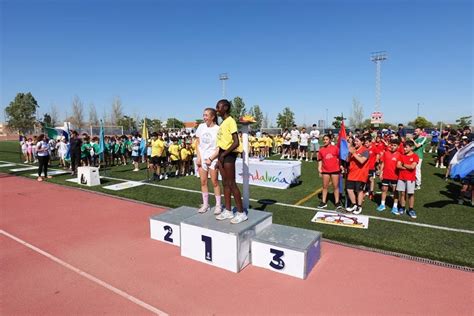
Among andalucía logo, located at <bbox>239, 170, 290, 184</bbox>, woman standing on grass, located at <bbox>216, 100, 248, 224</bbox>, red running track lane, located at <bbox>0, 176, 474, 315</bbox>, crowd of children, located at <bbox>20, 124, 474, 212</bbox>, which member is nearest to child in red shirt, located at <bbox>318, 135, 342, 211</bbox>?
crowd of children, located at <bbox>20, 124, 474, 212</bbox>

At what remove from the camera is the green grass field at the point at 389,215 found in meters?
5.06

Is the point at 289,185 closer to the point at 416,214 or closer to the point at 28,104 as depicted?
the point at 416,214

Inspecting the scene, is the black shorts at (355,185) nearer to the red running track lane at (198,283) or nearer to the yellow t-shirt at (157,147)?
the red running track lane at (198,283)

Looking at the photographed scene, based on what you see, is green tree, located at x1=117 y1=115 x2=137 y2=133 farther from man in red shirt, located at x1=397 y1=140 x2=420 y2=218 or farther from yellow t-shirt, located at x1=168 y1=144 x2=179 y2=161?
man in red shirt, located at x1=397 y1=140 x2=420 y2=218

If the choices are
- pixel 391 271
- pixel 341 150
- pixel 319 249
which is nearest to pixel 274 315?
pixel 319 249

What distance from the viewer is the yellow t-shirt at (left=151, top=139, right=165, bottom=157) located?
465 inches

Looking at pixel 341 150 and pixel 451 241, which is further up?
pixel 341 150

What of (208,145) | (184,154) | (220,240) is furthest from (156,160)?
(220,240)

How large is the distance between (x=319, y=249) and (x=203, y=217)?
218 cm

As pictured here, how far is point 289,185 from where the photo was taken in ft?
33.9

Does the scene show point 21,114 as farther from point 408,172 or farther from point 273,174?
point 408,172

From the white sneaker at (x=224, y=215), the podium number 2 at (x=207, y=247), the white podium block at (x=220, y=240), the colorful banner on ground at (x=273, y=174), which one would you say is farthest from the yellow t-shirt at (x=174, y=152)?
the podium number 2 at (x=207, y=247)

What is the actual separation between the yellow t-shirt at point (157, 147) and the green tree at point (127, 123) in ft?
163

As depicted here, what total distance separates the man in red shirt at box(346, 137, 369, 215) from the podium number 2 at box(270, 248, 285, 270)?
3.66 meters
